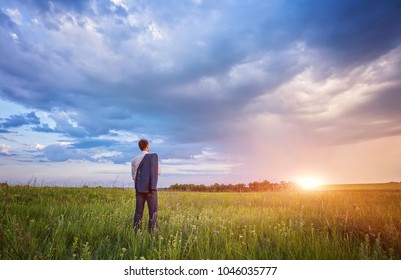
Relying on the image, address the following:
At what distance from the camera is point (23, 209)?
9148 mm

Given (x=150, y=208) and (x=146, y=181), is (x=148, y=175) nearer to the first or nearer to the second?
(x=146, y=181)

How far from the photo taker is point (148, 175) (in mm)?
7348

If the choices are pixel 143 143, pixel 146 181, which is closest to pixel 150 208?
pixel 146 181

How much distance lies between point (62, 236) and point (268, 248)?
13.4 ft

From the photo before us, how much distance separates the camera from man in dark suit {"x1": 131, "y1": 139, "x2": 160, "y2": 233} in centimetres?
733

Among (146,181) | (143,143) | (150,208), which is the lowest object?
(150,208)

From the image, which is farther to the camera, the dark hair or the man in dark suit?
the dark hair

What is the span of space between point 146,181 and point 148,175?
0.15 meters

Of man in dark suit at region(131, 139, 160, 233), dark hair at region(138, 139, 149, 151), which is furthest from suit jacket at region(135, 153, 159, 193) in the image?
dark hair at region(138, 139, 149, 151)

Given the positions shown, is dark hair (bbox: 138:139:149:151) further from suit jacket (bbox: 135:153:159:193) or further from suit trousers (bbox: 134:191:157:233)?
suit trousers (bbox: 134:191:157:233)

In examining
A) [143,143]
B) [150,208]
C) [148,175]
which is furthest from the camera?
[143,143]

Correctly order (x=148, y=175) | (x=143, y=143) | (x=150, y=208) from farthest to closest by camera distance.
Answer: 1. (x=143, y=143)
2. (x=150, y=208)
3. (x=148, y=175)

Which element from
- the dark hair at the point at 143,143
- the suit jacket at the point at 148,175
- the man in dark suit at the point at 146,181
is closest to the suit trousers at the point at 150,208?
the man in dark suit at the point at 146,181
